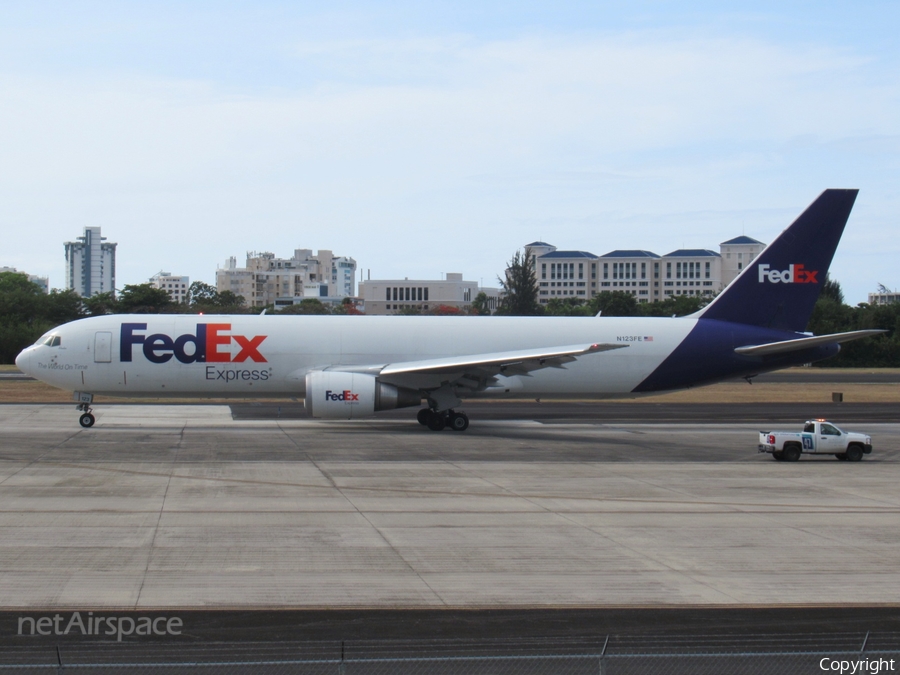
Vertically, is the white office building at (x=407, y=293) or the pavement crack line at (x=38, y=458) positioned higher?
the white office building at (x=407, y=293)

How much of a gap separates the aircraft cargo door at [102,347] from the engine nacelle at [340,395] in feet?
24.6

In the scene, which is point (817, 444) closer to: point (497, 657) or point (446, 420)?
point (446, 420)

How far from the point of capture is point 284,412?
136ft

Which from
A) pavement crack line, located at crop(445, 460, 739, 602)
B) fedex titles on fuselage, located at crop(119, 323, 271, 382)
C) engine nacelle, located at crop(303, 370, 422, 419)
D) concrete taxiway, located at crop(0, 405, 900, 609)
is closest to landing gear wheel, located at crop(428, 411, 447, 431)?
engine nacelle, located at crop(303, 370, 422, 419)

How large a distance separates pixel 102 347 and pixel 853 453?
2594cm

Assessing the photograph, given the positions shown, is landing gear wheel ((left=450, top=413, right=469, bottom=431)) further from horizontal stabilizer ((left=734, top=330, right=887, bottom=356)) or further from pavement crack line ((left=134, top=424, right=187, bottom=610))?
horizontal stabilizer ((left=734, top=330, right=887, bottom=356))

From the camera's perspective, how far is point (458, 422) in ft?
113

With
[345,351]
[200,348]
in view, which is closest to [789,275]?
[345,351]

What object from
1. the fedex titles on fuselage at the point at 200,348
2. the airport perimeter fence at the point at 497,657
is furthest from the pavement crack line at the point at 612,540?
the fedex titles on fuselage at the point at 200,348

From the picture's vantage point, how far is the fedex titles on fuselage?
33.3 metres

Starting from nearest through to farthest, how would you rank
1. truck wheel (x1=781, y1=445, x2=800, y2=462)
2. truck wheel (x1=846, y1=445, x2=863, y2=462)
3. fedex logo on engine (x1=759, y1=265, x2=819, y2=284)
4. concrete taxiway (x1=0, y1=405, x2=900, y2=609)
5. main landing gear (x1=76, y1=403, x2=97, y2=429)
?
concrete taxiway (x1=0, y1=405, x2=900, y2=609) < truck wheel (x1=781, y1=445, x2=800, y2=462) < truck wheel (x1=846, y1=445, x2=863, y2=462) < main landing gear (x1=76, y1=403, x2=97, y2=429) < fedex logo on engine (x1=759, y1=265, x2=819, y2=284)

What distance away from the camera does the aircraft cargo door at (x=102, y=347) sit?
33000 millimetres

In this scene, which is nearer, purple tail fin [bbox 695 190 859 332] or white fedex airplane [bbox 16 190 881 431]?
white fedex airplane [bbox 16 190 881 431]

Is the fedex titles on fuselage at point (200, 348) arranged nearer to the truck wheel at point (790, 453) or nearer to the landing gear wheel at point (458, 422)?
the landing gear wheel at point (458, 422)
